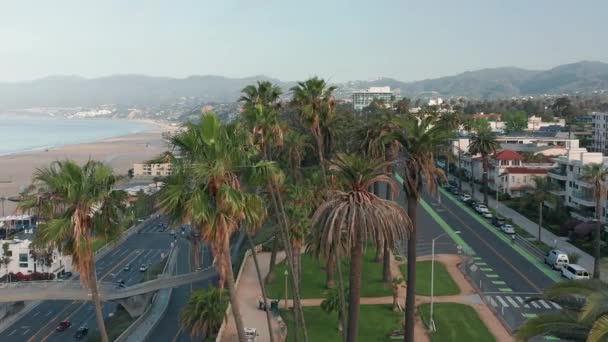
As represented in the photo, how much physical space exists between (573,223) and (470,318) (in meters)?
31.5

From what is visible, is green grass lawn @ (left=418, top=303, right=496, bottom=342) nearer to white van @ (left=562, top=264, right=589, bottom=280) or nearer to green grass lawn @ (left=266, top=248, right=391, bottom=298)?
green grass lawn @ (left=266, top=248, right=391, bottom=298)

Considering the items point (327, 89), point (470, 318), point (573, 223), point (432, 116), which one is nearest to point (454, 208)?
point (573, 223)

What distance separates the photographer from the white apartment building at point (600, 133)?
11925 centimetres

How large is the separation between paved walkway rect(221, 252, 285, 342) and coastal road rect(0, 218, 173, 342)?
13070 mm

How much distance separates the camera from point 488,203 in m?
86.8

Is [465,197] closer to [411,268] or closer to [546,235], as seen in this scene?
[546,235]

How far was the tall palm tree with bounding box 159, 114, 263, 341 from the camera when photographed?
52.7 feet

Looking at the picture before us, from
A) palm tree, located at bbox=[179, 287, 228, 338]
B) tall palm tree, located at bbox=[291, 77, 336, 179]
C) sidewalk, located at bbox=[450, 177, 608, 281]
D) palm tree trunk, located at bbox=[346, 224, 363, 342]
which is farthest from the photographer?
sidewalk, located at bbox=[450, 177, 608, 281]

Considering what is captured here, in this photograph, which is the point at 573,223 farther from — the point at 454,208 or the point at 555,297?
the point at 555,297

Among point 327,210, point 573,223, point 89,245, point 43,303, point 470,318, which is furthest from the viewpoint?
point 573,223

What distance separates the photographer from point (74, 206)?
17609 millimetres

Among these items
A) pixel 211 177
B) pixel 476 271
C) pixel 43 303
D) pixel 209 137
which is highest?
pixel 209 137

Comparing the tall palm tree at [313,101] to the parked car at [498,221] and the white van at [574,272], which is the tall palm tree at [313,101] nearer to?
the white van at [574,272]

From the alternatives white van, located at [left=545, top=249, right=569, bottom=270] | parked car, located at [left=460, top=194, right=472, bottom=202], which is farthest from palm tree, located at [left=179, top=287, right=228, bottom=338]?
parked car, located at [left=460, top=194, right=472, bottom=202]
